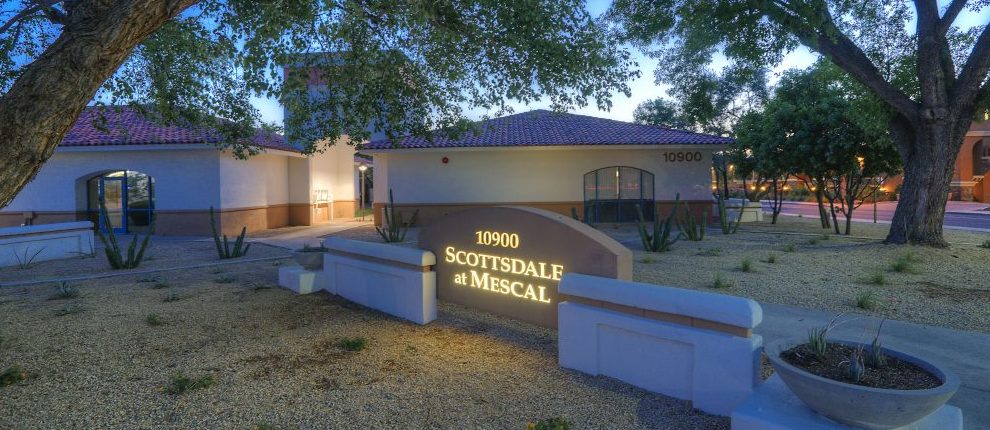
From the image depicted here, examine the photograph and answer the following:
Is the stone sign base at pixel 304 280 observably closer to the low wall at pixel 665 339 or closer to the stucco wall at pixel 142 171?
the low wall at pixel 665 339

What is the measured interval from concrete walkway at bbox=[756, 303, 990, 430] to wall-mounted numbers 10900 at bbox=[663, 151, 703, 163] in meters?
13.7

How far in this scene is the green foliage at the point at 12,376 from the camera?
457 cm

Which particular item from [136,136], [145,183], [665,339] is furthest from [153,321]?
[145,183]

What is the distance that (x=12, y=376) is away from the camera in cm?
463

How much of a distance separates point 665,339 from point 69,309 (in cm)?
702

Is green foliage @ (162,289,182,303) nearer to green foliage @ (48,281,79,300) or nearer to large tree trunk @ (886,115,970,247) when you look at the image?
green foliage @ (48,281,79,300)

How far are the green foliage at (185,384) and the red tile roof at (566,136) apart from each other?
43.5ft

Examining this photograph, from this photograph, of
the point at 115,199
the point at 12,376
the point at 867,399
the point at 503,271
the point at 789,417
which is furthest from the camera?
the point at 115,199

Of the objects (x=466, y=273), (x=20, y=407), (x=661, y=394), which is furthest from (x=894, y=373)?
(x=20, y=407)

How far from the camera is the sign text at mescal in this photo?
577cm

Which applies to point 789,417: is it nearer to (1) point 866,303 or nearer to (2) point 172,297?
(1) point 866,303

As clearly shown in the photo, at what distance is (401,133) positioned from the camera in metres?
8.73

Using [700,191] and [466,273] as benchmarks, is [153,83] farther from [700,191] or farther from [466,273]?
[700,191]

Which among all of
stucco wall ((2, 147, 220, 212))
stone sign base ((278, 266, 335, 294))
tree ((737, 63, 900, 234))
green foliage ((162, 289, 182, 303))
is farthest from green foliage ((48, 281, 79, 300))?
tree ((737, 63, 900, 234))
